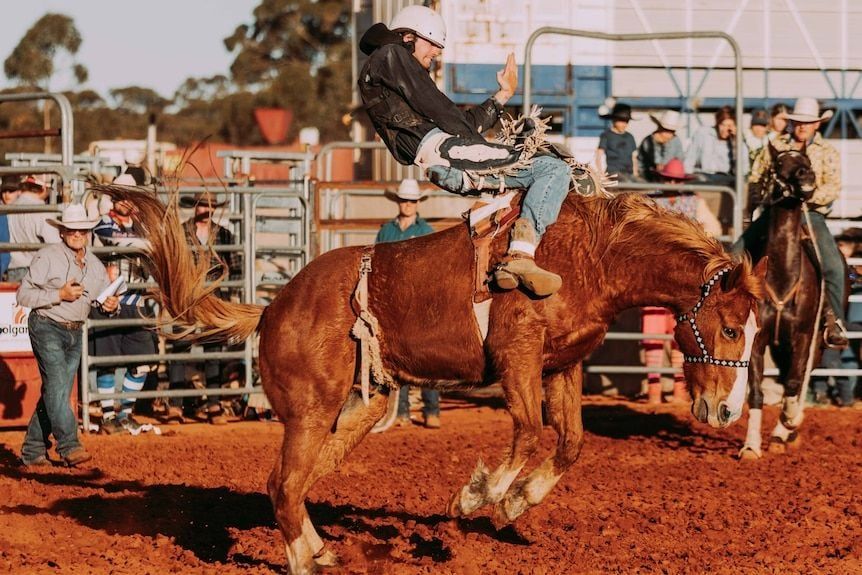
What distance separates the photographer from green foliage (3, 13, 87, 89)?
5069 cm

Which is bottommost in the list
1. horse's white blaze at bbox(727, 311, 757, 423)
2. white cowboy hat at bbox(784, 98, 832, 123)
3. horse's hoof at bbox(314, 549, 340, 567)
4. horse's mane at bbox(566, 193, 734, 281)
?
horse's hoof at bbox(314, 549, 340, 567)

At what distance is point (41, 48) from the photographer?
169 feet

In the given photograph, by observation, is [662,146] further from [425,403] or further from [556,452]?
[556,452]

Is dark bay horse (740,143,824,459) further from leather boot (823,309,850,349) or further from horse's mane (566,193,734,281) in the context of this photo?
horse's mane (566,193,734,281)

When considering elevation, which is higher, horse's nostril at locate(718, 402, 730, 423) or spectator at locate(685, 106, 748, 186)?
spectator at locate(685, 106, 748, 186)

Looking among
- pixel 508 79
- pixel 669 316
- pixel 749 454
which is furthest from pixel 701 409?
pixel 669 316

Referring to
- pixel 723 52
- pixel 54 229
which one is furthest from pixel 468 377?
pixel 723 52

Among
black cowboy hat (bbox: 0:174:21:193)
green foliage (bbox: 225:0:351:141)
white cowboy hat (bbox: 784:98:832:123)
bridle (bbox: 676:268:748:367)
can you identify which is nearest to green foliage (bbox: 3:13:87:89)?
green foliage (bbox: 225:0:351:141)

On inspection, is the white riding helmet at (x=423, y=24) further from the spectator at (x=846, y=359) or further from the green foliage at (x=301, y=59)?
the green foliage at (x=301, y=59)

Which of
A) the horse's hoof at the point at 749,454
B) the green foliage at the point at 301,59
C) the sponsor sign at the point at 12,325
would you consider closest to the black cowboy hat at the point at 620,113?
the horse's hoof at the point at 749,454

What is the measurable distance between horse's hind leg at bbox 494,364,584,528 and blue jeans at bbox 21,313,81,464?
4.40 metres

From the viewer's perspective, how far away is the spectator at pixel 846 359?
42.4ft

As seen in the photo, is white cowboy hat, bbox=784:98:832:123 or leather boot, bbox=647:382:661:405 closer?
white cowboy hat, bbox=784:98:832:123

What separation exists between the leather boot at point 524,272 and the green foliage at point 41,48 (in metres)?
47.7
